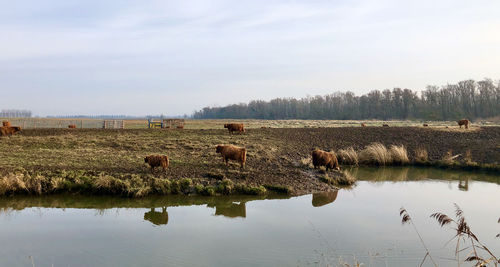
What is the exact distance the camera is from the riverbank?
13.1m

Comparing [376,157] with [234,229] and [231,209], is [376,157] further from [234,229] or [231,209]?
[234,229]

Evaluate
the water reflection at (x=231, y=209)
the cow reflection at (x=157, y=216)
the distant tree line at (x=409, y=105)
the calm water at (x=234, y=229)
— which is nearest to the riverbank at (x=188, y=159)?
the calm water at (x=234, y=229)

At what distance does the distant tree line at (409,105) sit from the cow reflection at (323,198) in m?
90.0

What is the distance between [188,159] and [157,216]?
7628 mm

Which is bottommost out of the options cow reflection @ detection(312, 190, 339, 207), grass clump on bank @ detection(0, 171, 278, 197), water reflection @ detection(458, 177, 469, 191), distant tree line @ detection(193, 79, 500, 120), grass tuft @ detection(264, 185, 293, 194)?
water reflection @ detection(458, 177, 469, 191)

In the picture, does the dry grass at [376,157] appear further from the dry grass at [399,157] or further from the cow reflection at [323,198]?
the cow reflection at [323,198]

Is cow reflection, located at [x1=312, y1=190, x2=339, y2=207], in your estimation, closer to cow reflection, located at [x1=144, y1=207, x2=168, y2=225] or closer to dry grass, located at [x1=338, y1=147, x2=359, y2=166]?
cow reflection, located at [x1=144, y1=207, x2=168, y2=225]

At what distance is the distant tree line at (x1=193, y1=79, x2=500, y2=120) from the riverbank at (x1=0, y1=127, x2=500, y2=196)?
73.6 metres

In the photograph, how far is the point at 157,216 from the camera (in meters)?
10.8

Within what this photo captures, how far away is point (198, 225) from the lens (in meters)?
9.86

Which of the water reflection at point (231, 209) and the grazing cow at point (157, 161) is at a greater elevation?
the grazing cow at point (157, 161)

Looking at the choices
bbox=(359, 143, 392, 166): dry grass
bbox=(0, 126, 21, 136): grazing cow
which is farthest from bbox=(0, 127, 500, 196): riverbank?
bbox=(359, 143, 392, 166): dry grass

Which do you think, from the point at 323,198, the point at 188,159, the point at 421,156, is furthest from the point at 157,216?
the point at 421,156

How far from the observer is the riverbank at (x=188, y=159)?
43.0ft
